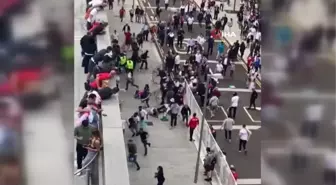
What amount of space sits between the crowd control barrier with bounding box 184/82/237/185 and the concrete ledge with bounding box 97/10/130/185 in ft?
14.5

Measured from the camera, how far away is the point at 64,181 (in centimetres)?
190

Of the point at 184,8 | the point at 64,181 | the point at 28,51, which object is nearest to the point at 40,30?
the point at 28,51

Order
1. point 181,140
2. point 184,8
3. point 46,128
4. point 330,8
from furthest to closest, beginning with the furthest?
point 184,8 < point 181,140 < point 46,128 < point 330,8

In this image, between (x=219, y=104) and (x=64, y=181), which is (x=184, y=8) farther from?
(x=64, y=181)

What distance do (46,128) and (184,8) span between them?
34.1 m

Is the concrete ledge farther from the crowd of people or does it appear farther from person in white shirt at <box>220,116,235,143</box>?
person in white shirt at <box>220,116,235,143</box>

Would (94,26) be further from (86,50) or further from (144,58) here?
(144,58)

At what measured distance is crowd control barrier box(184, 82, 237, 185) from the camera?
15602mm

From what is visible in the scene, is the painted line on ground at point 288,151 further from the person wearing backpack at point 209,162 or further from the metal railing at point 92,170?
the person wearing backpack at point 209,162

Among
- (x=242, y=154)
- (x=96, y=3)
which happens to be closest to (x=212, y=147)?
(x=242, y=154)

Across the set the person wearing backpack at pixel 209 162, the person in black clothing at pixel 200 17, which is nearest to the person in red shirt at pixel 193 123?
the person wearing backpack at pixel 209 162

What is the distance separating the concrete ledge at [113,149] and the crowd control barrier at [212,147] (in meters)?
4.41

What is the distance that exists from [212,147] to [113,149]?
8227 mm

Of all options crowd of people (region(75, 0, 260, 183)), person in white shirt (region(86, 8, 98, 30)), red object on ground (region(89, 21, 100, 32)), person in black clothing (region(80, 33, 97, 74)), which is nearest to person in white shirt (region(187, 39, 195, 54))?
crowd of people (region(75, 0, 260, 183))
